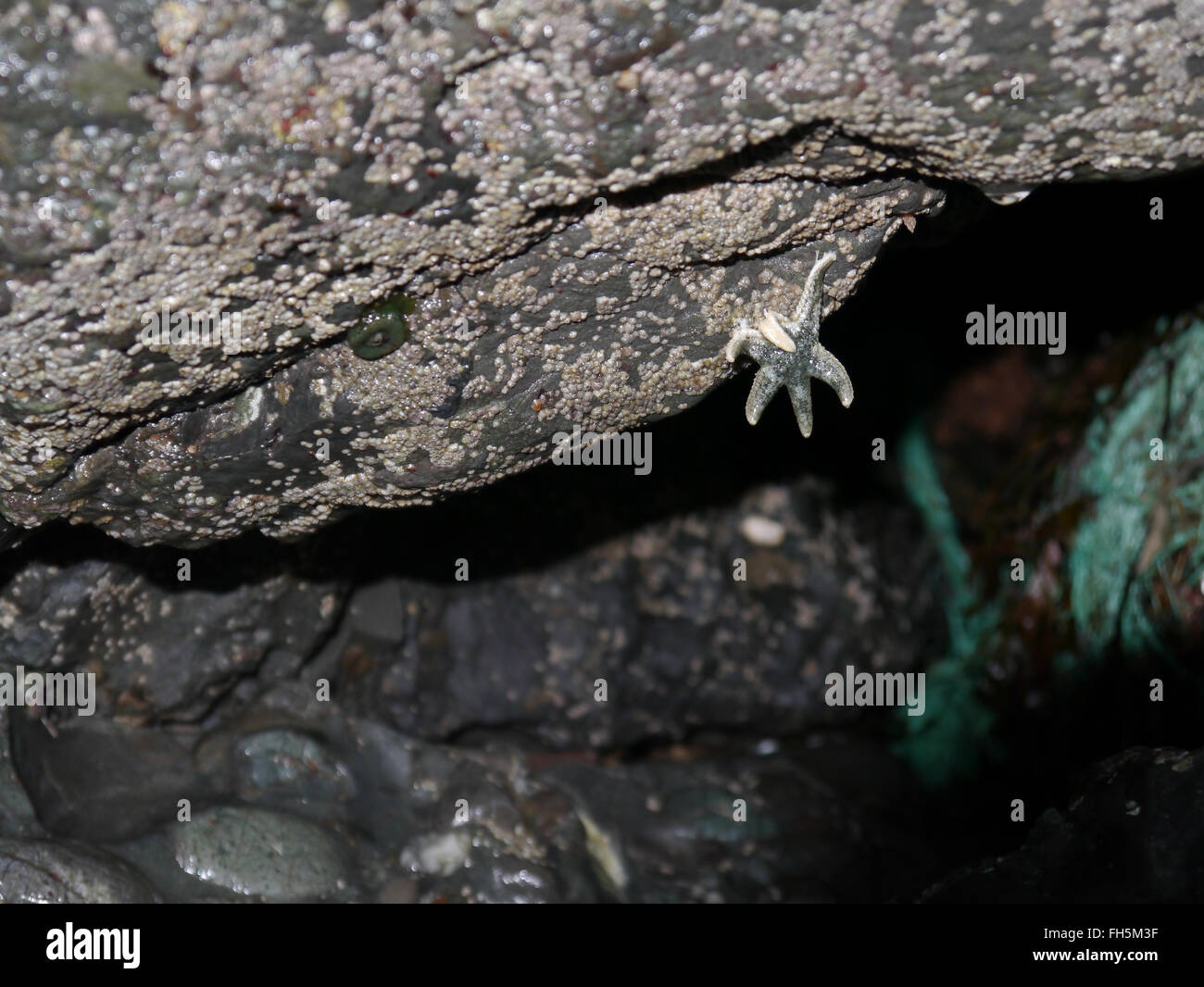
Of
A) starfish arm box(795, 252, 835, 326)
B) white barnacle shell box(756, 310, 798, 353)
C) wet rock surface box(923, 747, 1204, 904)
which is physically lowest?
wet rock surface box(923, 747, 1204, 904)

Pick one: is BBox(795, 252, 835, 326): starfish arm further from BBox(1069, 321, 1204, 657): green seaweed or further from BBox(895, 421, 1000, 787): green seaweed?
BBox(895, 421, 1000, 787): green seaweed

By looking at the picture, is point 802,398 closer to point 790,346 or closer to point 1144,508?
point 790,346

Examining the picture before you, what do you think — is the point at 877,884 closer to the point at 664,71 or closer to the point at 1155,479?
the point at 1155,479

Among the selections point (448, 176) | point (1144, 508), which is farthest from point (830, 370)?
point (1144, 508)

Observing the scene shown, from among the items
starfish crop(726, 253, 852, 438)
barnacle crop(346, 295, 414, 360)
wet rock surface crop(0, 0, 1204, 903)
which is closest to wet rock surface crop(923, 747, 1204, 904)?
wet rock surface crop(0, 0, 1204, 903)

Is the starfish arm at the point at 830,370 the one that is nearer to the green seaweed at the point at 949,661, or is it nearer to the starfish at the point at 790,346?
the starfish at the point at 790,346

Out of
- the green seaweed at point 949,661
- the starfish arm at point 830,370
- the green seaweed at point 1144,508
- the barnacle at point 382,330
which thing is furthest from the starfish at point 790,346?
the green seaweed at point 949,661
